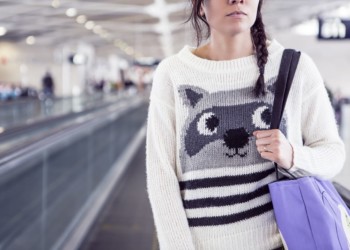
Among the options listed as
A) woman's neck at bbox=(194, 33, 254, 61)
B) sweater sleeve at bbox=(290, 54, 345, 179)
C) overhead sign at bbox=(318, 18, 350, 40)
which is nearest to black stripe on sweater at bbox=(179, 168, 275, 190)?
sweater sleeve at bbox=(290, 54, 345, 179)

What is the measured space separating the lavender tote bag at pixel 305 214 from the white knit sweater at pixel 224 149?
0.05 m

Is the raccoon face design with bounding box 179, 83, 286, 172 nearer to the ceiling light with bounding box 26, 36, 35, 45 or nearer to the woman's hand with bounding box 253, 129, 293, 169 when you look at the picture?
the woman's hand with bounding box 253, 129, 293, 169

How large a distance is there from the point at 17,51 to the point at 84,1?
50.7 ft

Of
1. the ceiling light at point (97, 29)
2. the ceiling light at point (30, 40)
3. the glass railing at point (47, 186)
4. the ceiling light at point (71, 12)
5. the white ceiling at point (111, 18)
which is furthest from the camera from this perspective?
the ceiling light at point (30, 40)

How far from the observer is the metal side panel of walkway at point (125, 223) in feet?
19.5

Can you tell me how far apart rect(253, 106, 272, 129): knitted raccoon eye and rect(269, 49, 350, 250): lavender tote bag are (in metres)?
0.03

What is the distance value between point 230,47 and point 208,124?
0.85ft

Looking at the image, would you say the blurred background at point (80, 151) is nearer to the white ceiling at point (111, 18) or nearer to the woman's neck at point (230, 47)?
the white ceiling at point (111, 18)

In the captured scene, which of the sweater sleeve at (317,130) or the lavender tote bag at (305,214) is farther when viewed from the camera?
the sweater sleeve at (317,130)

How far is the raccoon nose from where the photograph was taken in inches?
67.6

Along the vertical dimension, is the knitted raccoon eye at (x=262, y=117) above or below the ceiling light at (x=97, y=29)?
below

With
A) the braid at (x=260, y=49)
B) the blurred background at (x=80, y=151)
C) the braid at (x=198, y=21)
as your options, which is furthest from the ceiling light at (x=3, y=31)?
the braid at (x=260, y=49)

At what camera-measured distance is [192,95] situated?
1774 mm

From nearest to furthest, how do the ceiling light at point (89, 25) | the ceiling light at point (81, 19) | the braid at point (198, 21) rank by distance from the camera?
the braid at point (198, 21) → the ceiling light at point (81, 19) → the ceiling light at point (89, 25)
